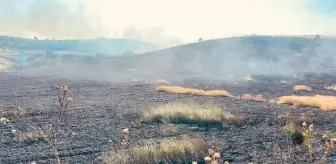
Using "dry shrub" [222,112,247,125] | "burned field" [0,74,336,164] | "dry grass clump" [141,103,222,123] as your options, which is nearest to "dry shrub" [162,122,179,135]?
"burned field" [0,74,336,164]

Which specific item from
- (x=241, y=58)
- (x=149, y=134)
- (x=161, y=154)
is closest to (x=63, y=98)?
(x=161, y=154)

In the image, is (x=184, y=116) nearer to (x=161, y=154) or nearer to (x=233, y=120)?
(x=233, y=120)

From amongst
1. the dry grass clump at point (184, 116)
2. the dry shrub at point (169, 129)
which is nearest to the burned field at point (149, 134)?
the dry shrub at point (169, 129)

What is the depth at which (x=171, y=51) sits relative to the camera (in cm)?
10694

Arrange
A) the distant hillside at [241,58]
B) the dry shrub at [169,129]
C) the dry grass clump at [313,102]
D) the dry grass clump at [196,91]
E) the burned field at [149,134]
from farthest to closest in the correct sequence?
the distant hillside at [241,58] → the dry grass clump at [196,91] → the dry grass clump at [313,102] → the dry shrub at [169,129] → the burned field at [149,134]

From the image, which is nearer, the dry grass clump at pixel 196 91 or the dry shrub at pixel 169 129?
the dry shrub at pixel 169 129

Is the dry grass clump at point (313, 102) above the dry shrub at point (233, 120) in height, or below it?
above

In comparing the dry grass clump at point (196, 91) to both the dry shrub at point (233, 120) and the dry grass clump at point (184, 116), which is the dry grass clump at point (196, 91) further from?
the dry shrub at point (233, 120)

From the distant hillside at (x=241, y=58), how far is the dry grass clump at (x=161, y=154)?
67.6 metres

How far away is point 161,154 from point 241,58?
84678 mm

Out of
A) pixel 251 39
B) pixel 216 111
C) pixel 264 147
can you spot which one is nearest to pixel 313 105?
pixel 216 111

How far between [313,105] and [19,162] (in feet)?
62.1

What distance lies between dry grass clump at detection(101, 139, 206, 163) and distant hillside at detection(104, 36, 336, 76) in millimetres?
67600

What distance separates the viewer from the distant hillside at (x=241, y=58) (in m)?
88.1
